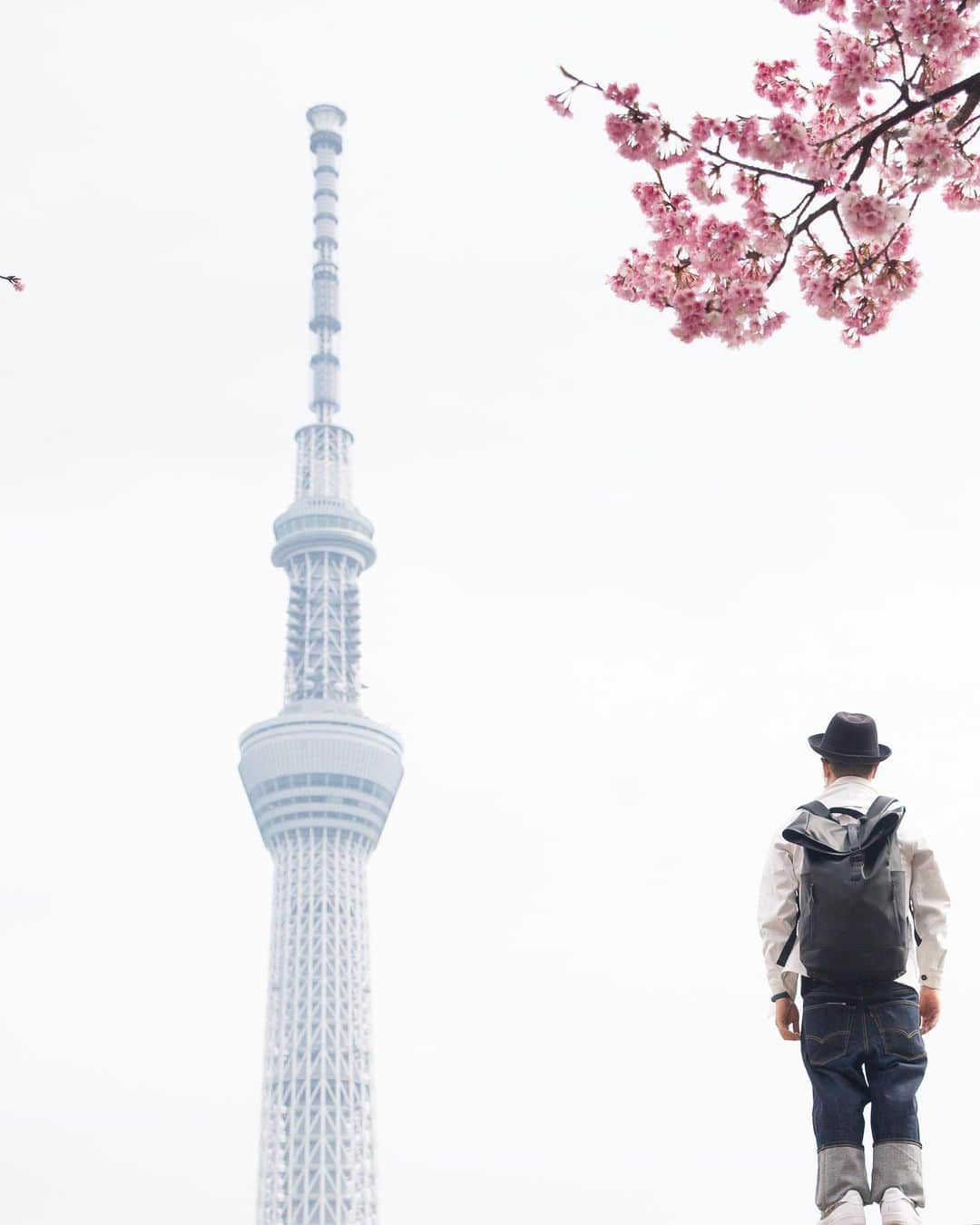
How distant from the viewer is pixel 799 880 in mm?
6516

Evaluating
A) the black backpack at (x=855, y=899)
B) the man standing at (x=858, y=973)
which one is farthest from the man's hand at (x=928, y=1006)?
the black backpack at (x=855, y=899)

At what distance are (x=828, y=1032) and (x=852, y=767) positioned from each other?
94 cm

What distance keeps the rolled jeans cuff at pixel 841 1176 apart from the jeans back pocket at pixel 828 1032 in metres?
0.30

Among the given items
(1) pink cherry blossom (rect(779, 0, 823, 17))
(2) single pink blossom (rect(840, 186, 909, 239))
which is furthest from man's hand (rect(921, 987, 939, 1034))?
(1) pink cherry blossom (rect(779, 0, 823, 17))

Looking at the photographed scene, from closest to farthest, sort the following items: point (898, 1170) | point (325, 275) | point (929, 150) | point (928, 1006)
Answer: point (898, 1170), point (928, 1006), point (929, 150), point (325, 275)

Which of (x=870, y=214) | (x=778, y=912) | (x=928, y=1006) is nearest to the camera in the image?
(x=928, y=1006)

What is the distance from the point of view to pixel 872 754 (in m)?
6.61

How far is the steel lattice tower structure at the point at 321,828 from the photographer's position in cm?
12900

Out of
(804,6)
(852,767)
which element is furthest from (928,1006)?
(804,6)

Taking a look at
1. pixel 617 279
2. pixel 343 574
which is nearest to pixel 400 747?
pixel 343 574

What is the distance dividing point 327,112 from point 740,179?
170 metres

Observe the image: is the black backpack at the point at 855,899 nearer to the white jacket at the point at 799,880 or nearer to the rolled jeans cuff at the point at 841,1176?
the white jacket at the point at 799,880

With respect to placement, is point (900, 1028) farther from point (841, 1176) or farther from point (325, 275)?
point (325, 275)

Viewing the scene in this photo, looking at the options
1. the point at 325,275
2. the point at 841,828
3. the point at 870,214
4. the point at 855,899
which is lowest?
the point at 855,899
